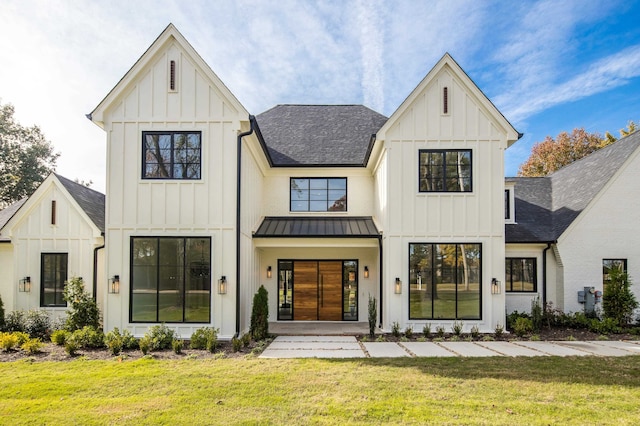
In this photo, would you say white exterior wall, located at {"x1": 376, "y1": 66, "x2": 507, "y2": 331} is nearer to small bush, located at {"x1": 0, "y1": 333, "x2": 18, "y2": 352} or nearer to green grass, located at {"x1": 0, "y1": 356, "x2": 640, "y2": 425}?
green grass, located at {"x1": 0, "y1": 356, "x2": 640, "y2": 425}

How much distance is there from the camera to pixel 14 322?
1177 centimetres

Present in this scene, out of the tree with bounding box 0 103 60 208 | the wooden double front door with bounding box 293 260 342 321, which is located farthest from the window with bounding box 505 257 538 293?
the tree with bounding box 0 103 60 208

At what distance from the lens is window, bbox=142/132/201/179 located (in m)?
10.7

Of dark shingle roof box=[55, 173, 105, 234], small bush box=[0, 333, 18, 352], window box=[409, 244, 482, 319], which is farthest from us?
dark shingle roof box=[55, 173, 105, 234]

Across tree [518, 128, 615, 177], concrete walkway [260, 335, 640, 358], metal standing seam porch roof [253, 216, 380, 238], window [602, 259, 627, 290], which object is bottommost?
concrete walkway [260, 335, 640, 358]

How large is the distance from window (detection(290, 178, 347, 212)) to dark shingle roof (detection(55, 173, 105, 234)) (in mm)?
6954

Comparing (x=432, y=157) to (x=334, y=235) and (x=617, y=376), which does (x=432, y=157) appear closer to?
(x=334, y=235)

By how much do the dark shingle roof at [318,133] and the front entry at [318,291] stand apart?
13.2 feet

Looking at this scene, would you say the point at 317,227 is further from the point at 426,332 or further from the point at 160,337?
the point at 160,337

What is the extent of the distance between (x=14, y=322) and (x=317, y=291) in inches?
390

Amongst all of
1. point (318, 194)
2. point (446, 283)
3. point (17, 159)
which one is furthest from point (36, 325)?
point (17, 159)

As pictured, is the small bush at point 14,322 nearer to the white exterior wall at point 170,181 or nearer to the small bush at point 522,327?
the white exterior wall at point 170,181

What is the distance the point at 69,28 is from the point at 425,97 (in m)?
11.3

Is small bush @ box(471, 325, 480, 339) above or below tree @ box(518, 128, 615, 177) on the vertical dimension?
below
